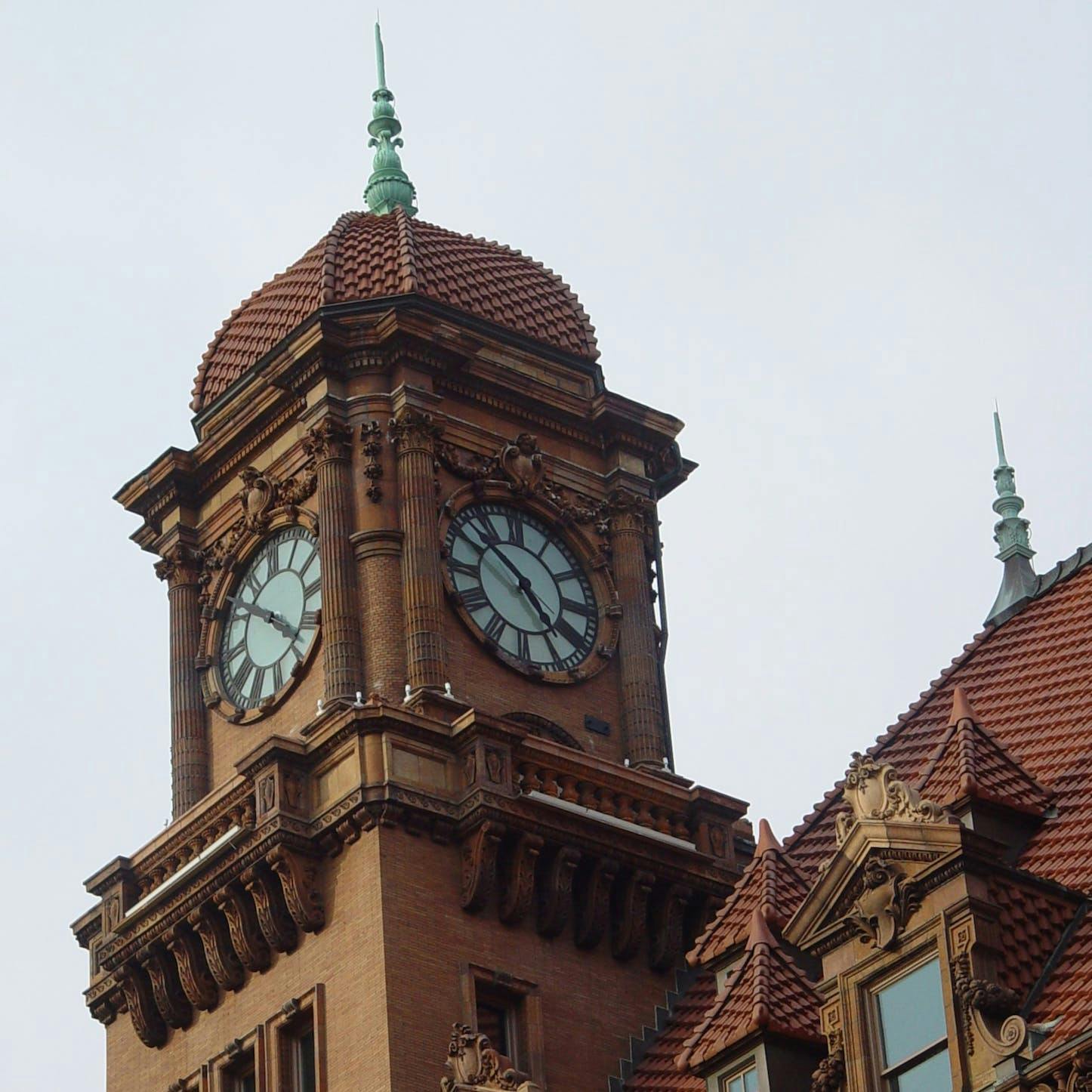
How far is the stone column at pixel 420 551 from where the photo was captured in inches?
1922

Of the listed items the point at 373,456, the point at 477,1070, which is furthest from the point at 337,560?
the point at 477,1070

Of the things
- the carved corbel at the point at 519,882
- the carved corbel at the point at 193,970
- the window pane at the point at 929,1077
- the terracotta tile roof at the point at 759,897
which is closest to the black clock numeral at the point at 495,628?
the carved corbel at the point at 519,882

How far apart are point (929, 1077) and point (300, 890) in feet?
45.0

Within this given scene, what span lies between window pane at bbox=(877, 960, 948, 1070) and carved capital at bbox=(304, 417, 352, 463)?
682 inches

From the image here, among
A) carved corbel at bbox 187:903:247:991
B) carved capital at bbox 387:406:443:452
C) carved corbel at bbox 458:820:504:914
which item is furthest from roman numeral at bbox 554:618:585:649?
carved corbel at bbox 187:903:247:991

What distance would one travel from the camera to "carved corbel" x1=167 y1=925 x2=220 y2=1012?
159 feet

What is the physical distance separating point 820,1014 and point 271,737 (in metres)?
12.3

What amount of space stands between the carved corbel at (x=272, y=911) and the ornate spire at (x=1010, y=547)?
1063 centimetres

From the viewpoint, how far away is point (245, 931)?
4750cm

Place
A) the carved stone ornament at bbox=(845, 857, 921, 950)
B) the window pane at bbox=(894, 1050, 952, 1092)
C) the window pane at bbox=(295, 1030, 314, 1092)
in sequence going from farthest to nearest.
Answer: the window pane at bbox=(295, 1030, 314, 1092) → the carved stone ornament at bbox=(845, 857, 921, 950) → the window pane at bbox=(894, 1050, 952, 1092)

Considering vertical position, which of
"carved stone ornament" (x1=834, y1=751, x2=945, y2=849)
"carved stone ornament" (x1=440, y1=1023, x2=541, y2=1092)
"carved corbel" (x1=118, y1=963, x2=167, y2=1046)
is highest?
"carved corbel" (x1=118, y1=963, x2=167, y2=1046)

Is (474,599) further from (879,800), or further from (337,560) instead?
(879,800)

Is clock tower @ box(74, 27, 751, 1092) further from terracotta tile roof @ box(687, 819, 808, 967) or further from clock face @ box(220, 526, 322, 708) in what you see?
terracotta tile roof @ box(687, 819, 808, 967)

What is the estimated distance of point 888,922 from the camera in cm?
3616
